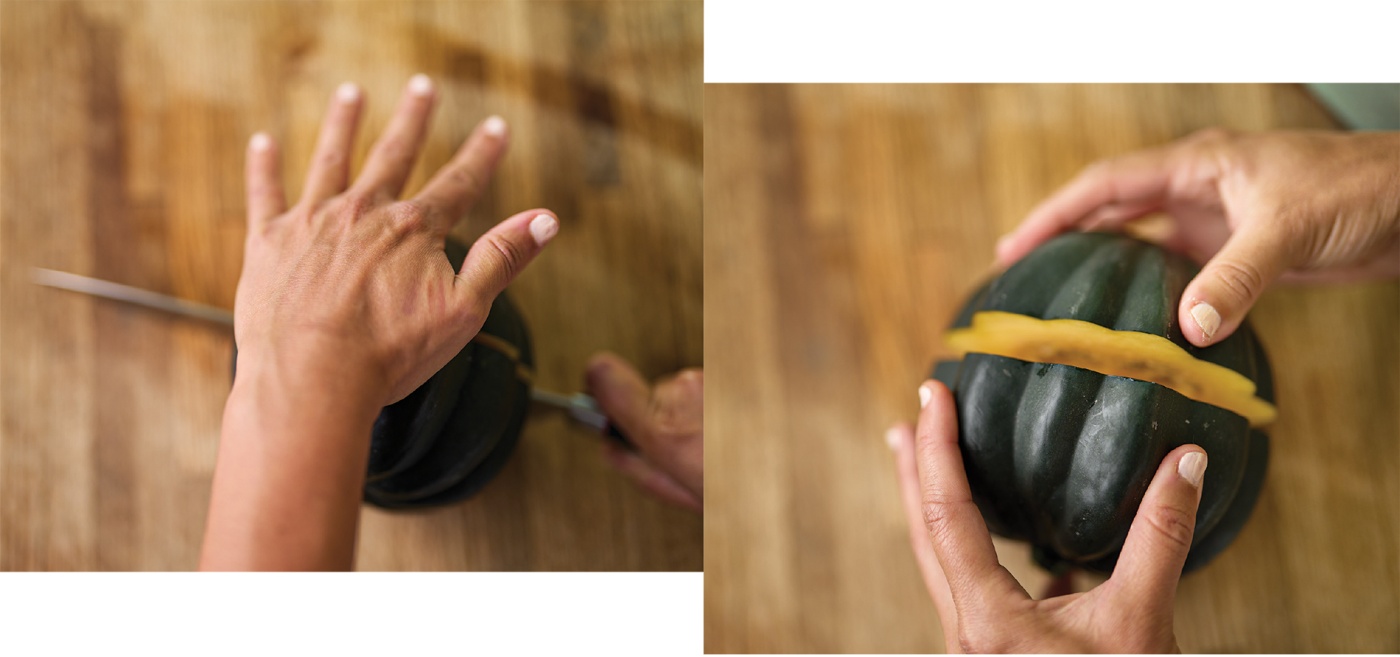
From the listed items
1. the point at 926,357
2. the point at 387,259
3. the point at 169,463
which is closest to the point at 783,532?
the point at 926,357

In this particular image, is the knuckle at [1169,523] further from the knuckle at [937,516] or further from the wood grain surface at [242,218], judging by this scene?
the wood grain surface at [242,218]

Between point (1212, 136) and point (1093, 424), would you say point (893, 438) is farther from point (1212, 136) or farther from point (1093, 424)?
point (1212, 136)

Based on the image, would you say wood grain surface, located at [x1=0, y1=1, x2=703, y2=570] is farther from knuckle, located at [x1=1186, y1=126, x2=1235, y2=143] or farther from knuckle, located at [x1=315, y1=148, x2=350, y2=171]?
knuckle, located at [x1=1186, y1=126, x2=1235, y2=143]

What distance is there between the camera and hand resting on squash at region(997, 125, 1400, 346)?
727 mm

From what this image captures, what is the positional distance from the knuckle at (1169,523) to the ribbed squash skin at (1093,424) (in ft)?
0.07

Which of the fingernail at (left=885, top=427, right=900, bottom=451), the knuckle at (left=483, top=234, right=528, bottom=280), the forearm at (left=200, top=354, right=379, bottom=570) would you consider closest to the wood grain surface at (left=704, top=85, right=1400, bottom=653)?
the fingernail at (left=885, top=427, right=900, bottom=451)

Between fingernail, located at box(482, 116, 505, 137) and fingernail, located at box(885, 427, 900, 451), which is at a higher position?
fingernail, located at box(482, 116, 505, 137)

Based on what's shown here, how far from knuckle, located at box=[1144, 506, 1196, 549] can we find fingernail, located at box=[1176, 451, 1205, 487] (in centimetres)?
3

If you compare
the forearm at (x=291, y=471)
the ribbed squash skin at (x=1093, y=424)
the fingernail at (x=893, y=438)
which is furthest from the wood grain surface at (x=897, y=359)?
the forearm at (x=291, y=471)

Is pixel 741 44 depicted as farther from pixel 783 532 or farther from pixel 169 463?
pixel 169 463

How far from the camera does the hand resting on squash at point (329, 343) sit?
0.59m

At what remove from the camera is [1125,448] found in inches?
25.3

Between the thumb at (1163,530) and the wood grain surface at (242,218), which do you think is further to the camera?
the wood grain surface at (242,218)

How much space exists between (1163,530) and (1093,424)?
10 cm
